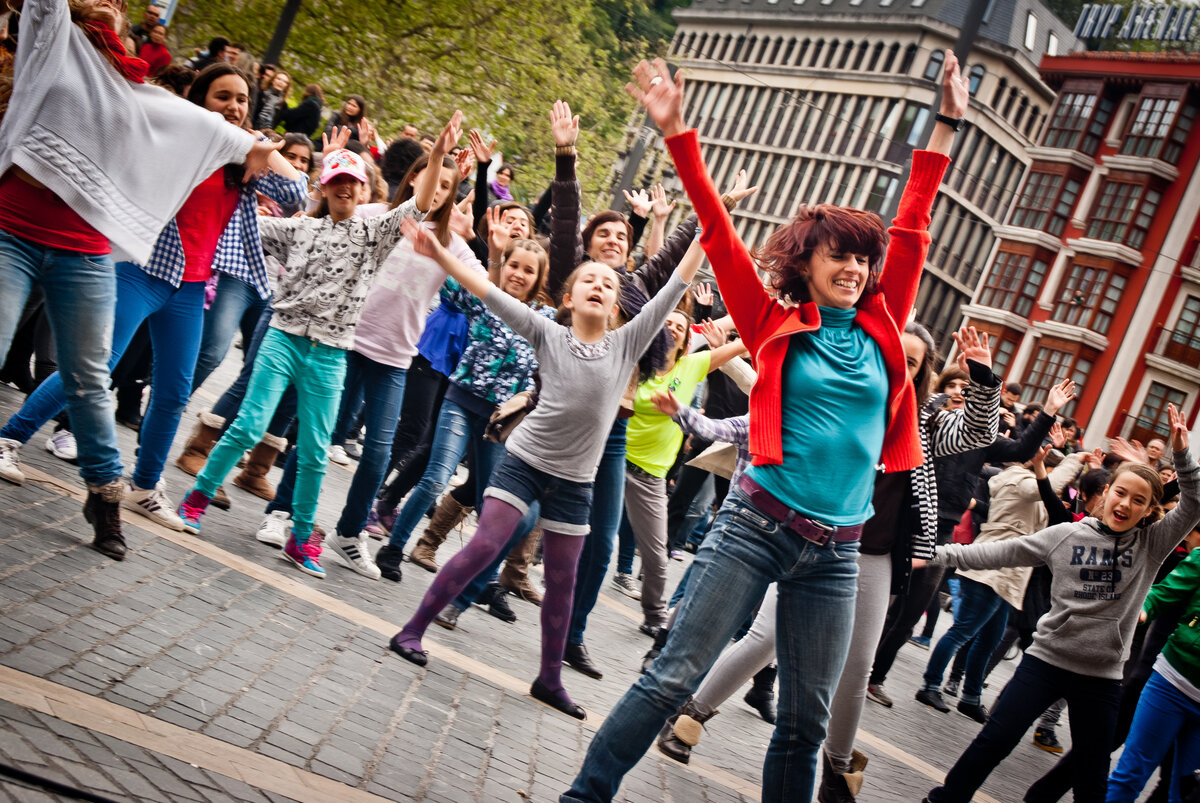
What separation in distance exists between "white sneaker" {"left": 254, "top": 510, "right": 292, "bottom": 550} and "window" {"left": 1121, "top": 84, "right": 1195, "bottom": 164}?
4531 cm

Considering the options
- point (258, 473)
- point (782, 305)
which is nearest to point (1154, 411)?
point (258, 473)

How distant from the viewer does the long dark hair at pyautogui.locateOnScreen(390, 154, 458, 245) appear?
5.98 meters

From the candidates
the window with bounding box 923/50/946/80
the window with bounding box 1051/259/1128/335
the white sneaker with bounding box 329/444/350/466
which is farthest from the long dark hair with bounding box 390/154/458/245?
the window with bounding box 923/50/946/80

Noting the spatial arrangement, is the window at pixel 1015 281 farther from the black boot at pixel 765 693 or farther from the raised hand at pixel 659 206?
the black boot at pixel 765 693

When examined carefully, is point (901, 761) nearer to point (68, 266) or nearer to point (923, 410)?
point (923, 410)

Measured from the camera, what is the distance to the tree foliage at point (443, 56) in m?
23.0

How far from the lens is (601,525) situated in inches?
242

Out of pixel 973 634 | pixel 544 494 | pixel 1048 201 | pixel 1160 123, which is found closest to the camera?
pixel 544 494

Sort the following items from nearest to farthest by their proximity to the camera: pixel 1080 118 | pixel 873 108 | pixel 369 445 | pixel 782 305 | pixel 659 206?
1. pixel 782 305
2. pixel 369 445
3. pixel 659 206
4. pixel 1080 118
5. pixel 873 108

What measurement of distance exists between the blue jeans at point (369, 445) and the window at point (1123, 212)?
145ft

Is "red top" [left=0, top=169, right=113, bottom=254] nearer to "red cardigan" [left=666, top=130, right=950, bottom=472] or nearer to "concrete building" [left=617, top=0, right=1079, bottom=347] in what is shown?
"red cardigan" [left=666, top=130, right=950, bottom=472]

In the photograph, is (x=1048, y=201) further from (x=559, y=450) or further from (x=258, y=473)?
(x=559, y=450)

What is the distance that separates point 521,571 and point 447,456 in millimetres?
1194

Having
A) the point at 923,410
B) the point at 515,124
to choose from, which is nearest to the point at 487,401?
the point at 923,410
